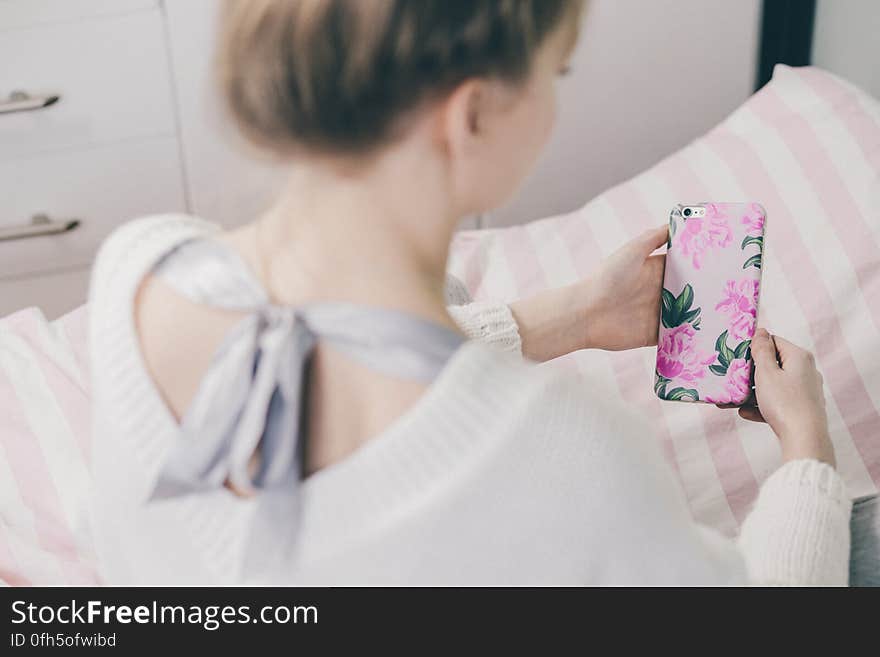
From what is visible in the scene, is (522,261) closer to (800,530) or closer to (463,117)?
(800,530)

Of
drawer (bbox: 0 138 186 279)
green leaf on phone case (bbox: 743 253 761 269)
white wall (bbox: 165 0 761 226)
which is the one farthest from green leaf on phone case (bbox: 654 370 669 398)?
drawer (bbox: 0 138 186 279)

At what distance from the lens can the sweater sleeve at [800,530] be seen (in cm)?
51

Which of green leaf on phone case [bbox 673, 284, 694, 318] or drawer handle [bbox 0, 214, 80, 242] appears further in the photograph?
drawer handle [bbox 0, 214, 80, 242]

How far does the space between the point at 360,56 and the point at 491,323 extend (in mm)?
392

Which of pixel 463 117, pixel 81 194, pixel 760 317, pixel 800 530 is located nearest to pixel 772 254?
pixel 760 317

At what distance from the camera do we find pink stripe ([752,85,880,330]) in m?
0.83

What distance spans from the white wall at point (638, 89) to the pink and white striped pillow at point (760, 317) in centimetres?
23

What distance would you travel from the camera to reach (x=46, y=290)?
3.89 ft

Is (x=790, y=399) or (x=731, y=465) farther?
(x=731, y=465)

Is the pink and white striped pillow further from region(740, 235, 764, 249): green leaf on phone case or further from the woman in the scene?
the woman

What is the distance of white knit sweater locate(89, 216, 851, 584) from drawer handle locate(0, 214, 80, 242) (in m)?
0.78

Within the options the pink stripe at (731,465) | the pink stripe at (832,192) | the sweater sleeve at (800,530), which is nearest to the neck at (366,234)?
the sweater sleeve at (800,530)

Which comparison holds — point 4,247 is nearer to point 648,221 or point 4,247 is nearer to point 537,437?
point 648,221
